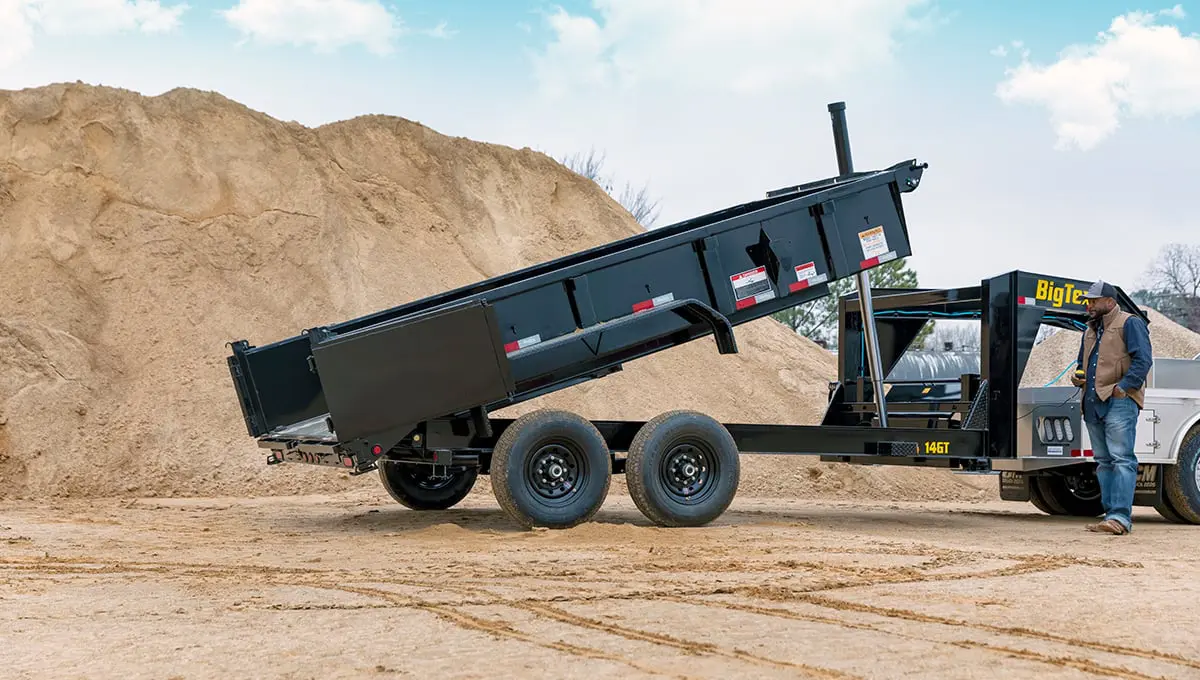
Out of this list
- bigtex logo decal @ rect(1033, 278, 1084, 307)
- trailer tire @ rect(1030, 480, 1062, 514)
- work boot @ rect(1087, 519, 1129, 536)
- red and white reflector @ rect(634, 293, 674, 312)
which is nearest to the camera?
red and white reflector @ rect(634, 293, 674, 312)

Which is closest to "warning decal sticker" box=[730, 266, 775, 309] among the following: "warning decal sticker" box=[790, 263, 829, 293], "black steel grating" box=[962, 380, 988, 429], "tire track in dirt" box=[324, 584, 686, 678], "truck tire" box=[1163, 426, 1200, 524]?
"warning decal sticker" box=[790, 263, 829, 293]

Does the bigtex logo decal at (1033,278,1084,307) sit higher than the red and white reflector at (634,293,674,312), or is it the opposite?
the red and white reflector at (634,293,674,312)

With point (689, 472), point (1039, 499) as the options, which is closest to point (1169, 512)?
point (1039, 499)

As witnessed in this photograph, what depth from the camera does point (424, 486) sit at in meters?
12.2

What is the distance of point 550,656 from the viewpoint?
5133 mm

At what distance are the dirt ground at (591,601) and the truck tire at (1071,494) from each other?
72.9 inches

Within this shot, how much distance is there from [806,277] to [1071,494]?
459 centimetres

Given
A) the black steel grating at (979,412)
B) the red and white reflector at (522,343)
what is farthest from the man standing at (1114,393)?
the red and white reflector at (522,343)

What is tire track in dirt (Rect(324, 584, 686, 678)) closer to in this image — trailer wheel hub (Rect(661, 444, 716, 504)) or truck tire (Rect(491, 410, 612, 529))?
truck tire (Rect(491, 410, 612, 529))

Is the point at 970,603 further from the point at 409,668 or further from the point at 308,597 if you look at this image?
the point at 308,597

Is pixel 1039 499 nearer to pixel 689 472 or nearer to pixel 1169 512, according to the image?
pixel 1169 512

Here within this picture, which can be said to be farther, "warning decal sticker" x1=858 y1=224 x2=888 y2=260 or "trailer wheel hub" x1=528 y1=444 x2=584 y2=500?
"warning decal sticker" x1=858 y1=224 x2=888 y2=260

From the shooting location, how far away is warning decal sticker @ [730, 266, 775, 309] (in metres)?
11.0

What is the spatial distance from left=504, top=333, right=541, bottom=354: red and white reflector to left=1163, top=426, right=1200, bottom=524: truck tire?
22.2 ft
